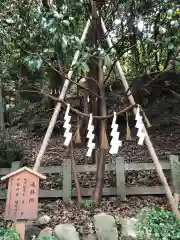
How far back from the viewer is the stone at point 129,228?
4.01m

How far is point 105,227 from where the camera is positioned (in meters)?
4.13

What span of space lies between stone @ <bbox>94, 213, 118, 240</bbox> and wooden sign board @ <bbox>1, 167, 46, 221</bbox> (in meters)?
0.85

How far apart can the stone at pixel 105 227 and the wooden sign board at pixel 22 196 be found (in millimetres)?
853

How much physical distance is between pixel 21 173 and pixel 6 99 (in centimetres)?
956

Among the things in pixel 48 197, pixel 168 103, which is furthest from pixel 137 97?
pixel 48 197

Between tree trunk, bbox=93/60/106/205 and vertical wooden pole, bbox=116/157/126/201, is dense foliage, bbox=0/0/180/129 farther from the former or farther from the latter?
vertical wooden pole, bbox=116/157/126/201

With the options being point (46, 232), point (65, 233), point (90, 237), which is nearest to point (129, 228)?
point (90, 237)

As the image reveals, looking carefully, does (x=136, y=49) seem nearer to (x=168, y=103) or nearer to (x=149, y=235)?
(x=168, y=103)

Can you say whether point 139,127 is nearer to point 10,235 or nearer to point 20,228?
point 20,228

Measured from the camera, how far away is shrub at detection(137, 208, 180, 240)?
387 cm

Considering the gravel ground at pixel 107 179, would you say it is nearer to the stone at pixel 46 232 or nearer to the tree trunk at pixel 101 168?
the tree trunk at pixel 101 168

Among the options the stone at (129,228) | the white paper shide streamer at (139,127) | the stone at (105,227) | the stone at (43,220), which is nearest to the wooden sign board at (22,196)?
the stone at (43,220)

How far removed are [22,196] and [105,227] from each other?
1171 millimetres

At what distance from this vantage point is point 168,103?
9.17 m
